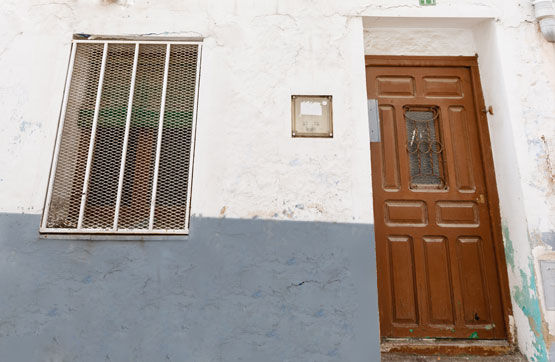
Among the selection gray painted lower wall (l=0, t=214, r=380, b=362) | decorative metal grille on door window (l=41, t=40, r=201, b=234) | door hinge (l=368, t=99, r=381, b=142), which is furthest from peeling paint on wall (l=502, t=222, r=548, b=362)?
decorative metal grille on door window (l=41, t=40, r=201, b=234)

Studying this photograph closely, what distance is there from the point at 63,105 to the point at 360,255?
9.55 ft

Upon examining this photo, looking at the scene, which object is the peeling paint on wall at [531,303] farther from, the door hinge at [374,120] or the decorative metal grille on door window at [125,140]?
the decorative metal grille on door window at [125,140]

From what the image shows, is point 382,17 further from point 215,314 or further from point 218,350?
point 218,350

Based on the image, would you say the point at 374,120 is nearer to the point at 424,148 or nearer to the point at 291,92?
the point at 424,148

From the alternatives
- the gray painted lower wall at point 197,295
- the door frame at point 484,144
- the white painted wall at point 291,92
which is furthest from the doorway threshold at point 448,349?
the gray painted lower wall at point 197,295

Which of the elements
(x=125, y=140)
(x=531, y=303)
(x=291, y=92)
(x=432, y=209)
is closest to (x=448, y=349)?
(x=531, y=303)

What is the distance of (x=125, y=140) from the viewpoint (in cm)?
306

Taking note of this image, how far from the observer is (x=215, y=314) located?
2.72 meters

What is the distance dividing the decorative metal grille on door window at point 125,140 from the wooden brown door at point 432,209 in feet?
5.97

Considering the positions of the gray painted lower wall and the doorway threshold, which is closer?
the gray painted lower wall

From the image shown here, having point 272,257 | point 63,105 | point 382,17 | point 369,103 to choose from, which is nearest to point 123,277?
point 272,257

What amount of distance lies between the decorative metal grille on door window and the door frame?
198 centimetres

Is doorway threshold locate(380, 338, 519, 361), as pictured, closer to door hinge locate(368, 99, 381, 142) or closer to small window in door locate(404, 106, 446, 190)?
small window in door locate(404, 106, 446, 190)

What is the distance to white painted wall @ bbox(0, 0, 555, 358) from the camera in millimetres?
2926
